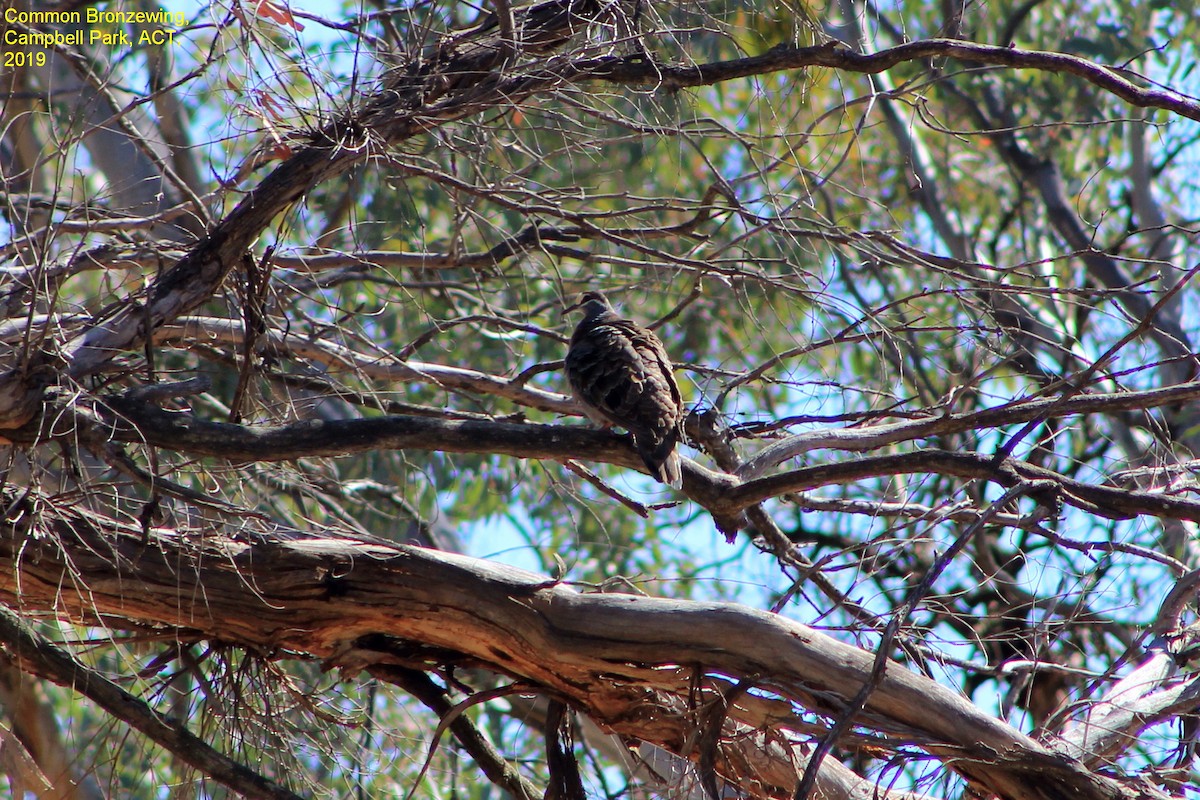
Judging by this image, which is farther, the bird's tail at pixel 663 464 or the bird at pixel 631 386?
the bird at pixel 631 386

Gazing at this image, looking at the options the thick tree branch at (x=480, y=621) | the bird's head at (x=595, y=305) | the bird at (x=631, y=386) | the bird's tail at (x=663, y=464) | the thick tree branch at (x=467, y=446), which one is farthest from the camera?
the bird's head at (x=595, y=305)

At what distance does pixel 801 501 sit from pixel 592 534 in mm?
4475

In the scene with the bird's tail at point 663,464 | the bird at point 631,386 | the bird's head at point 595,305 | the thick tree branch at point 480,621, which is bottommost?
the thick tree branch at point 480,621

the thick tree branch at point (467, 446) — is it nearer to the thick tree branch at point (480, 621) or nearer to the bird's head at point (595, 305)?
the thick tree branch at point (480, 621)

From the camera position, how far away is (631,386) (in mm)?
3969

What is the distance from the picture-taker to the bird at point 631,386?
3.21 metres

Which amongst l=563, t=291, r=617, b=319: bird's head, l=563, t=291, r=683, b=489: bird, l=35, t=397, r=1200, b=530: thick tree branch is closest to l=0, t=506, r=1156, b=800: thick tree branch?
l=35, t=397, r=1200, b=530: thick tree branch

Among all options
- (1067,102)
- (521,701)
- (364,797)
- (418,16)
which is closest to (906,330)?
(418,16)

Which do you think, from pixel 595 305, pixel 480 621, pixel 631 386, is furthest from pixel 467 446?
pixel 595 305

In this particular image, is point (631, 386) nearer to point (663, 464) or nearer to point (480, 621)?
point (663, 464)

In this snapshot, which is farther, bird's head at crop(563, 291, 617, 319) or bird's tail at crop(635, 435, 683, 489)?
bird's head at crop(563, 291, 617, 319)

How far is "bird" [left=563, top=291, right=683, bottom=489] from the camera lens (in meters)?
3.21

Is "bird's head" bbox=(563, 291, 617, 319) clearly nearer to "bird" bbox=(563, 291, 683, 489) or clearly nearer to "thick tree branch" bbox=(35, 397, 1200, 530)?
"bird" bbox=(563, 291, 683, 489)

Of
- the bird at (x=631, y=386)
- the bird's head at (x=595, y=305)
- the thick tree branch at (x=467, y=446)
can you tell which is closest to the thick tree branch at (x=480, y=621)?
the thick tree branch at (x=467, y=446)
